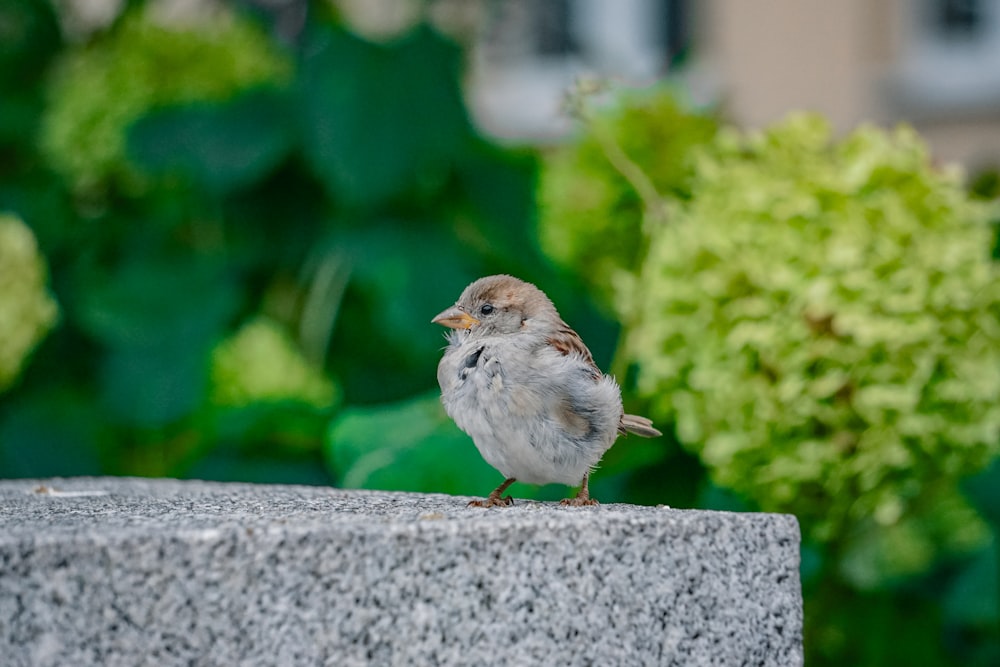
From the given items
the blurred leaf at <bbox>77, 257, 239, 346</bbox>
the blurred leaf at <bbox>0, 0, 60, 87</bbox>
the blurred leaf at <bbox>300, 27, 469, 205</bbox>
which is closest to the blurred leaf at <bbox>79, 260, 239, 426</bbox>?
the blurred leaf at <bbox>77, 257, 239, 346</bbox>

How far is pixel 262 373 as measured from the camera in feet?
6.46

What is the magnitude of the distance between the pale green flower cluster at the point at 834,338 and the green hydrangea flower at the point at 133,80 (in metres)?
1.02

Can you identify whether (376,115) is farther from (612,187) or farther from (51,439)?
(51,439)

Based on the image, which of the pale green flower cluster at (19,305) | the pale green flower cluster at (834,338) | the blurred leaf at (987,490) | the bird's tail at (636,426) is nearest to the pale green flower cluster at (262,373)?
the pale green flower cluster at (19,305)

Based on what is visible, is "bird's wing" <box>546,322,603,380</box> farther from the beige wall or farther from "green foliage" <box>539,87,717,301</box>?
the beige wall

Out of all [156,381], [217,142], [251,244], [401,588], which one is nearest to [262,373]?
[156,381]

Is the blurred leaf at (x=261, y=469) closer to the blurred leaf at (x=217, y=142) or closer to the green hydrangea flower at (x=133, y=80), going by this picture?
the blurred leaf at (x=217, y=142)

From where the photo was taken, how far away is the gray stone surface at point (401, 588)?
32.9 inches

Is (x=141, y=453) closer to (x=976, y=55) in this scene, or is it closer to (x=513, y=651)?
(x=513, y=651)

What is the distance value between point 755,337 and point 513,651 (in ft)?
2.05

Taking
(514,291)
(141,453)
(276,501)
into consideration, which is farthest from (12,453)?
(514,291)

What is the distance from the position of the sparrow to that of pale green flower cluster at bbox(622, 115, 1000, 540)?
0.34m

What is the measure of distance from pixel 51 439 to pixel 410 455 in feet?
2.67

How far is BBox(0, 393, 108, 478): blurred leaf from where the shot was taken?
2006 mm
